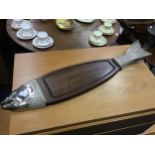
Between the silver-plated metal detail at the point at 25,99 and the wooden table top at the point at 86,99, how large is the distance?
0.02 meters

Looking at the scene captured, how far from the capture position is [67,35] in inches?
52.0

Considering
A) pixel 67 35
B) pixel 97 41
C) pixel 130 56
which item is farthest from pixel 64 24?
pixel 130 56

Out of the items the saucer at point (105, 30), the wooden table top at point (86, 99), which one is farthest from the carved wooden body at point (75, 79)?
the saucer at point (105, 30)

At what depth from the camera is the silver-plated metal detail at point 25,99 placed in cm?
75

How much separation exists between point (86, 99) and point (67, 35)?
0.61 m

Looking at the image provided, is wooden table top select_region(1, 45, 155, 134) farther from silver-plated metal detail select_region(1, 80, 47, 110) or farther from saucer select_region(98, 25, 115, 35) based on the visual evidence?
saucer select_region(98, 25, 115, 35)

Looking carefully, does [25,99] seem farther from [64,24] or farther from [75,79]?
[64,24]

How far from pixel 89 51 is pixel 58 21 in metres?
0.44

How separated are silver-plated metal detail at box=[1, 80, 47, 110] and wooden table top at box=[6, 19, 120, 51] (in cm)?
44

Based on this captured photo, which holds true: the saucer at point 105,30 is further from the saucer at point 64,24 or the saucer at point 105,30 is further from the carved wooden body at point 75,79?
the carved wooden body at point 75,79

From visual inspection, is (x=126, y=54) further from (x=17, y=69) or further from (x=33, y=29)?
(x=33, y=29)

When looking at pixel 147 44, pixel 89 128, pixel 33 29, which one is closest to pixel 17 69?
pixel 89 128

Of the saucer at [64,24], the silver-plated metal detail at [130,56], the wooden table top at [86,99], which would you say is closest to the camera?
the wooden table top at [86,99]
